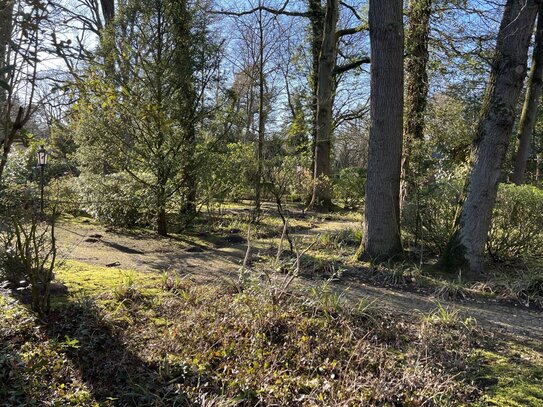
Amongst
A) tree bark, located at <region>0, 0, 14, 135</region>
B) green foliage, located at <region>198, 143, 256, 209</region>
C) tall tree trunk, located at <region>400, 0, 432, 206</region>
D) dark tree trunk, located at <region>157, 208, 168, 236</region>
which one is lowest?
dark tree trunk, located at <region>157, 208, 168, 236</region>

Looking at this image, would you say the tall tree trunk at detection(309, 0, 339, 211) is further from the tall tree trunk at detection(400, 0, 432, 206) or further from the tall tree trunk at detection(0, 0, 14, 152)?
the tall tree trunk at detection(0, 0, 14, 152)

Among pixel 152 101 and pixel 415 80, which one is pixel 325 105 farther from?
pixel 152 101

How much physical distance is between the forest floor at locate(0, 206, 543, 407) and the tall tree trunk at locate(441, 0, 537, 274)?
504 millimetres

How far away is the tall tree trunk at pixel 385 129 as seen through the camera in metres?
5.40

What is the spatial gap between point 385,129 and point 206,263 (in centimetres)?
319

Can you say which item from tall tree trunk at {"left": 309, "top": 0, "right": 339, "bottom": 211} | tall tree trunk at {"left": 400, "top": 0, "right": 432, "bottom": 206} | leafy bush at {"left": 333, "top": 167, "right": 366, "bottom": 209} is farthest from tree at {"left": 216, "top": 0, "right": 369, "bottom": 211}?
tall tree trunk at {"left": 400, "top": 0, "right": 432, "bottom": 206}

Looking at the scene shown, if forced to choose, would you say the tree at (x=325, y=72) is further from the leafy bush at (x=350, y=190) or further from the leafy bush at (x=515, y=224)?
the leafy bush at (x=515, y=224)

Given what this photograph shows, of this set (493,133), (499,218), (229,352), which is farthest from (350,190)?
(229,352)

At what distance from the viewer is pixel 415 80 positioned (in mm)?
9227

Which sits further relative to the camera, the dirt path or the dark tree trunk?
the dark tree trunk

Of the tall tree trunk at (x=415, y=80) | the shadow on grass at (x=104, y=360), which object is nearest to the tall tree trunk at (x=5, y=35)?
the shadow on grass at (x=104, y=360)

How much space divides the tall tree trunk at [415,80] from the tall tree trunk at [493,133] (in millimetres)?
2179

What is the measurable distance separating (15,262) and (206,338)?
1943 millimetres

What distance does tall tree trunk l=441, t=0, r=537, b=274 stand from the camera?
4.79 m
